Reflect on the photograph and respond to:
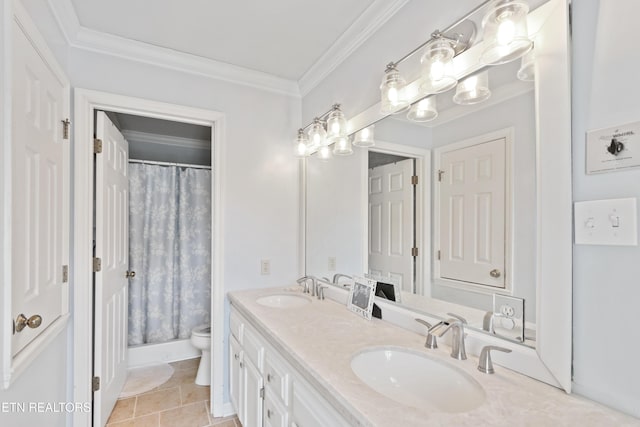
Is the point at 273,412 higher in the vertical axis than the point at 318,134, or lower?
lower

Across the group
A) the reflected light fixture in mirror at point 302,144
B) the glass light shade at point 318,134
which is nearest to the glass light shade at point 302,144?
the reflected light fixture in mirror at point 302,144

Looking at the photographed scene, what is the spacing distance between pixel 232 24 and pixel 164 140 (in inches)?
82.1

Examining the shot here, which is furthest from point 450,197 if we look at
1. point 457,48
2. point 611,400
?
point 611,400

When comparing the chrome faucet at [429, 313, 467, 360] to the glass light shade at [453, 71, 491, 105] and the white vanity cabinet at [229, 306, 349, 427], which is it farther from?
the glass light shade at [453, 71, 491, 105]

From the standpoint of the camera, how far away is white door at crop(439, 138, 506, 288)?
3.43ft

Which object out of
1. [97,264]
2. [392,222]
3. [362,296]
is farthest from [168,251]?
[392,222]

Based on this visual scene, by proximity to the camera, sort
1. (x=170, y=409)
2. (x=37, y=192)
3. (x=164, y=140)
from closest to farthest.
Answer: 1. (x=37, y=192)
2. (x=170, y=409)
3. (x=164, y=140)

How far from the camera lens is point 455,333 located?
1.05 metres

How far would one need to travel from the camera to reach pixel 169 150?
3592mm

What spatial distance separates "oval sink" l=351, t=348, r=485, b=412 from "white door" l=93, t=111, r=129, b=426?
1.69 m

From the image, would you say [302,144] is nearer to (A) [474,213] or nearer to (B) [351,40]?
(B) [351,40]

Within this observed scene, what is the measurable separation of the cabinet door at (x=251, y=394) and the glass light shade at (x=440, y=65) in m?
1.51

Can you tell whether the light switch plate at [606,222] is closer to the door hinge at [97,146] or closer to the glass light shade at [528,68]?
the glass light shade at [528,68]

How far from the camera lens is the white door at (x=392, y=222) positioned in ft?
4.69
